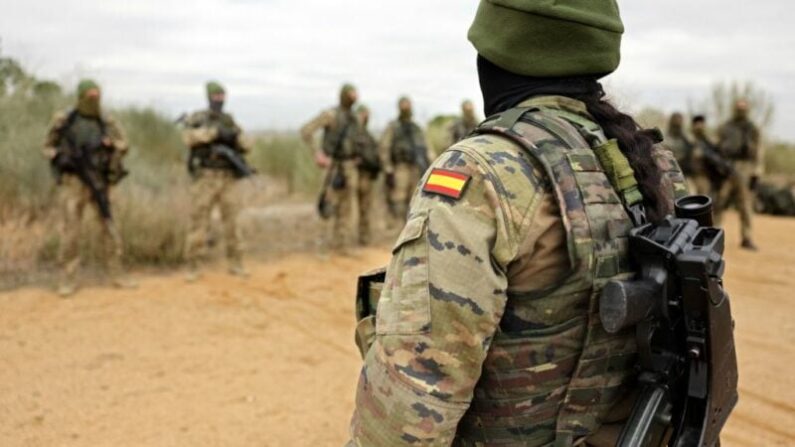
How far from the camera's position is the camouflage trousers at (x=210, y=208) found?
7309mm

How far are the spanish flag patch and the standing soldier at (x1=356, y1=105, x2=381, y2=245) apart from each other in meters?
7.73

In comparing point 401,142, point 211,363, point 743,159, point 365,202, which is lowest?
point 211,363

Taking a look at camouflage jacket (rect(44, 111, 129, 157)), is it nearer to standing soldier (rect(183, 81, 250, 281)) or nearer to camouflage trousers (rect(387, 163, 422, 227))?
standing soldier (rect(183, 81, 250, 281))

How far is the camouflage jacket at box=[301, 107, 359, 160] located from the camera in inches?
342

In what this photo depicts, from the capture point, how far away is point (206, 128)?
23.7ft

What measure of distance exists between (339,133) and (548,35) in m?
7.49

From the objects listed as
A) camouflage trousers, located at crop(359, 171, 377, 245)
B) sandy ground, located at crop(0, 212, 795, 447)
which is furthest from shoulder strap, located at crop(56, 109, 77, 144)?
camouflage trousers, located at crop(359, 171, 377, 245)

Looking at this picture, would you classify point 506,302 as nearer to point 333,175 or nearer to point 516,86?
point 516,86

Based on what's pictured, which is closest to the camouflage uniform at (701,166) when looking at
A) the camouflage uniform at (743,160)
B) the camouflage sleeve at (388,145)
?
the camouflage uniform at (743,160)

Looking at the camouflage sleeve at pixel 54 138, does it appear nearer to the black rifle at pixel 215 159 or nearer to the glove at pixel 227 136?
the black rifle at pixel 215 159

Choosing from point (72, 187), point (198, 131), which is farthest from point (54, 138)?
point (198, 131)

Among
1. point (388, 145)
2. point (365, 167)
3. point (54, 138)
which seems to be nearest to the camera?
point (54, 138)

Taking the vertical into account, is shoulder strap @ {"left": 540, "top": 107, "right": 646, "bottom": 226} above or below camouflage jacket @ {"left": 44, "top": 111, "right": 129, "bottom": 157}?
above

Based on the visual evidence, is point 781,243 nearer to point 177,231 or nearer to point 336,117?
point 336,117
